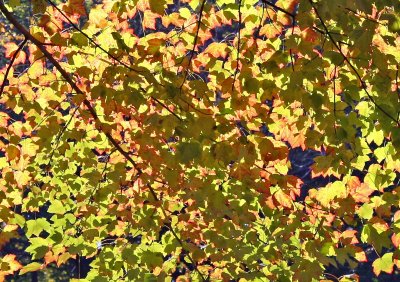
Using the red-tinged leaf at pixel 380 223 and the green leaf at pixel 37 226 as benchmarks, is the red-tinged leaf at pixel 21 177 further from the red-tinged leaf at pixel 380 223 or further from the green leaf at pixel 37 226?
the red-tinged leaf at pixel 380 223

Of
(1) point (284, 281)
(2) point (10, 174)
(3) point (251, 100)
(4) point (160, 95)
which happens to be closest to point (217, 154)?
(4) point (160, 95)

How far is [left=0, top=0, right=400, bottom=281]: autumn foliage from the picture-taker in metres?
5.32

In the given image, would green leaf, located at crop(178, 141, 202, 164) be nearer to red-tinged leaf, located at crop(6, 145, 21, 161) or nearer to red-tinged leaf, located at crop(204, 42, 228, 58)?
red-tinged leaf, located at crop(204, 42, 228, 58)

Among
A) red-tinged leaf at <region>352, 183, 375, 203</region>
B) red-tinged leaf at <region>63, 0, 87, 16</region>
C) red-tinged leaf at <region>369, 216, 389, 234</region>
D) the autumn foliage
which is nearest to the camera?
the autumn foliage

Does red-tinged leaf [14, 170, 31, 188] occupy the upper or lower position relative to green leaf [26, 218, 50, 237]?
upper

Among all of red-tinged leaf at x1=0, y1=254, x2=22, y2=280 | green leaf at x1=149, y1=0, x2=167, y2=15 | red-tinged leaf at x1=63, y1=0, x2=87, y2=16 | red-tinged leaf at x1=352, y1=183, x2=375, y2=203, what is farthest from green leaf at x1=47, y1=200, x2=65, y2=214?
green leaf at x1=149, y1=0, x2=167, y2=15

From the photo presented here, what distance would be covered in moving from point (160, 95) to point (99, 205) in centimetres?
201

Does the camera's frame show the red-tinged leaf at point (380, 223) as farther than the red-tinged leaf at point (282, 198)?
No

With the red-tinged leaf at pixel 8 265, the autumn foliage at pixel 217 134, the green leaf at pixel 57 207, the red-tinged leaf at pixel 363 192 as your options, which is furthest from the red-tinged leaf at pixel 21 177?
the red-tinged leaf at pixel 363 192

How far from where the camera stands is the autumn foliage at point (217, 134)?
17.5ft

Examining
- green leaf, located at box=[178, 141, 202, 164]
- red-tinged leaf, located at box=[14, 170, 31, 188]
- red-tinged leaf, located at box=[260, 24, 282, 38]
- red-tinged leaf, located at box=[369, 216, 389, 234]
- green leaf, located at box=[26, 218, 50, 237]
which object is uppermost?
red-tinged leaf, located at box=[260, 24, 282, 38]

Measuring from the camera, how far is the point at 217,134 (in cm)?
539

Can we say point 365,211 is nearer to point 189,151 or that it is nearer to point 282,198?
point 282,198

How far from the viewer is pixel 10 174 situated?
6.67 metres
